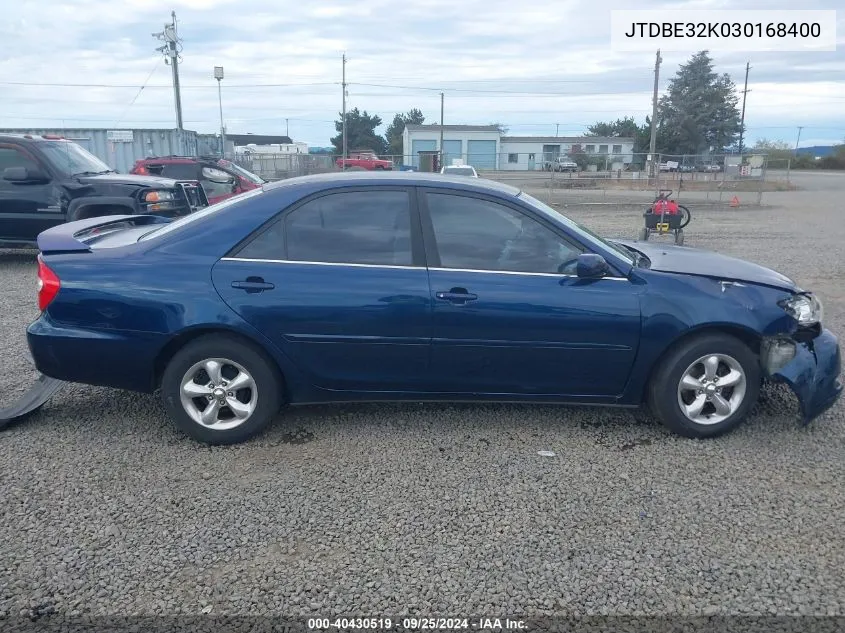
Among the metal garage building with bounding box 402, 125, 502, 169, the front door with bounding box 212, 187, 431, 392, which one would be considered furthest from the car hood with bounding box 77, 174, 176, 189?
the metal garage building with bounding box 402, 125, 502, 169

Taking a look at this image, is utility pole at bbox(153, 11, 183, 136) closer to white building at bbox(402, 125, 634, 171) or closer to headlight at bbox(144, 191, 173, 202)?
headlight at bbox(144, 191, 173, 202)

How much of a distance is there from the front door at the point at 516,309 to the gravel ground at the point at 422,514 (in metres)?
0.40

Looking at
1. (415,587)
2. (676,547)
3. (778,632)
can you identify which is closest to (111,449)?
(415,587)

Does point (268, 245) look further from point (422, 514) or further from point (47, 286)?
point (422, 514)

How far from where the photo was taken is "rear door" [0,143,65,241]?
9.48 metres

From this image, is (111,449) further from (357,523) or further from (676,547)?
(676,547)

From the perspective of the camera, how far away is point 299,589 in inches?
113

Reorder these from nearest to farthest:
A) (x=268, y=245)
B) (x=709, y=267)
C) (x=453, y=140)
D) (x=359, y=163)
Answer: (x=268, y=245), (x=709, y=267), (x=359, y=163), (x=453, y=140)

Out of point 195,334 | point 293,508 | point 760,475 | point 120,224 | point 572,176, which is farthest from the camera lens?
point 572,176

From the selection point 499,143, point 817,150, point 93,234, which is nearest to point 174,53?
point 93,234

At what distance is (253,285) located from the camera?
4.04m

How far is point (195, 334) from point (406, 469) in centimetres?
144

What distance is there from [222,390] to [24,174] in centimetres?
704

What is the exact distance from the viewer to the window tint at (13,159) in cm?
960
